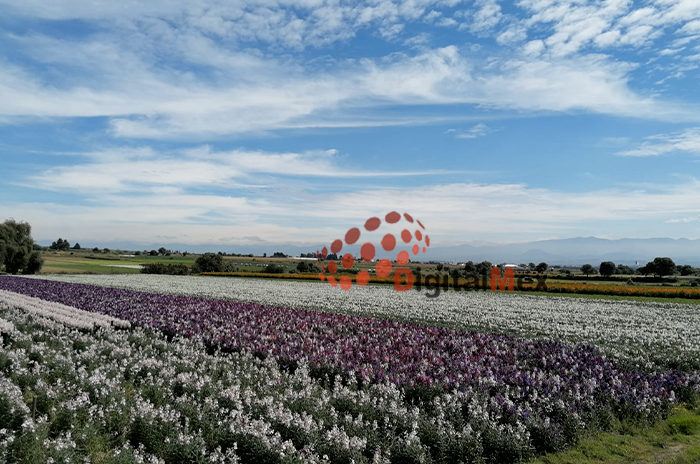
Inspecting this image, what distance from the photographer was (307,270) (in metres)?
68.6

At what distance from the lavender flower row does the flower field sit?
5cm

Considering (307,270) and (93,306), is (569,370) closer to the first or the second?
(93,306)

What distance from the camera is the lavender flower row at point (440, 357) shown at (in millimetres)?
9109

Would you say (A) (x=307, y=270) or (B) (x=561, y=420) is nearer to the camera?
(B) (x=561, y=420)

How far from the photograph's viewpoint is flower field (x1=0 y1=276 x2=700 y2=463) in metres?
6.42

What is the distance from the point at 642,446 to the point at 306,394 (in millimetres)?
5591

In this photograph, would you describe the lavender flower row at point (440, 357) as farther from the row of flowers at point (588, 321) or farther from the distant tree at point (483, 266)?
the distant tree at point (483, 266)

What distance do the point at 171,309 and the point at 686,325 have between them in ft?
74.8

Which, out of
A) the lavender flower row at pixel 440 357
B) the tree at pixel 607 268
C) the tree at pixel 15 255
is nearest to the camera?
the lavender flower row at pixel 440 357

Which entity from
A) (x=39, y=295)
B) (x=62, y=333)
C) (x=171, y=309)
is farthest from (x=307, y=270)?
(x=62, y=333)

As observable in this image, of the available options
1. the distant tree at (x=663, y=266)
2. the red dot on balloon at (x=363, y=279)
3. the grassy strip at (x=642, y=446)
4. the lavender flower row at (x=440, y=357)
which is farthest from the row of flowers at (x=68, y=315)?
the distant tree at (x=663, y=266)

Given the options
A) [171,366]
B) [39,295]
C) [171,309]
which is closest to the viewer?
[171,366]

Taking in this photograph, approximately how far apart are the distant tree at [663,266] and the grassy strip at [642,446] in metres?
79.2

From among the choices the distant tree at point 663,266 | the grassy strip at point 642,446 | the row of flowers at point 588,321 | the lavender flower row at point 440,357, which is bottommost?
the grassy strip at point 642,446
